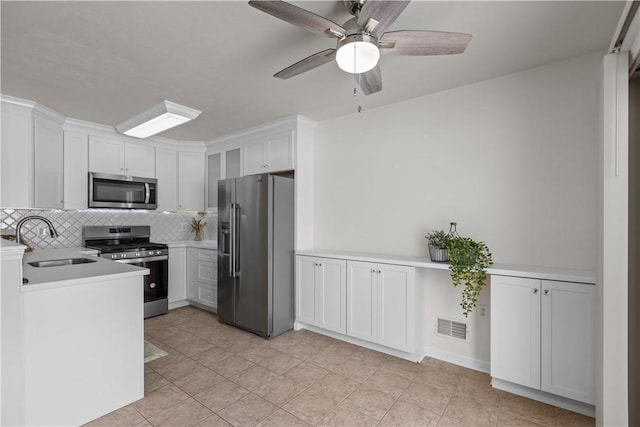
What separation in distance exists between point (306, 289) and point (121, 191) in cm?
274

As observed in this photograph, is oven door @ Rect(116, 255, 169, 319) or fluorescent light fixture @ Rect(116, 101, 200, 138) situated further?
oven door @ Rect(116, 255, 169, 319)

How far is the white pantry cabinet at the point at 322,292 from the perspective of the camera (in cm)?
324

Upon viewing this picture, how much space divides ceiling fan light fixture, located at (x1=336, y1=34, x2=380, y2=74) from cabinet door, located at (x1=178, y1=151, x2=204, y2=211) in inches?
150

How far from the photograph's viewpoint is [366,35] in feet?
5.03

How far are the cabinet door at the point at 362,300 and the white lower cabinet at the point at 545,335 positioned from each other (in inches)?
39.4

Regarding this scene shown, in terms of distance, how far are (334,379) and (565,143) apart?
2.58 meters

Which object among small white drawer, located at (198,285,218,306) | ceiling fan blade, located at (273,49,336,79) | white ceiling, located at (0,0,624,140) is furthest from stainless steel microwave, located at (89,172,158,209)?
ceiling fan blade, located at (273,49,336,79)

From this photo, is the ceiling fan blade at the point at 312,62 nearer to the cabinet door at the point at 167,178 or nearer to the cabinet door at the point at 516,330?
the cabinet door at the point at 516,330

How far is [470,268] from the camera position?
8.04 feet

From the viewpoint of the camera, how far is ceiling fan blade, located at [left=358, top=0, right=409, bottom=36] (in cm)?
133

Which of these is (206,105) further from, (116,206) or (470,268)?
(470,268)

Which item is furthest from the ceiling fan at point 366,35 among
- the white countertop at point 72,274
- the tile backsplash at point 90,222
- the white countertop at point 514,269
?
the tile backsplash at point 90,222

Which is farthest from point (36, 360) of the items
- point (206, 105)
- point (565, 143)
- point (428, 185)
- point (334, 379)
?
point (565, 143)

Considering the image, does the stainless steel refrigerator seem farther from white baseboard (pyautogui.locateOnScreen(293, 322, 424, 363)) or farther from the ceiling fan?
the ceiling fan
